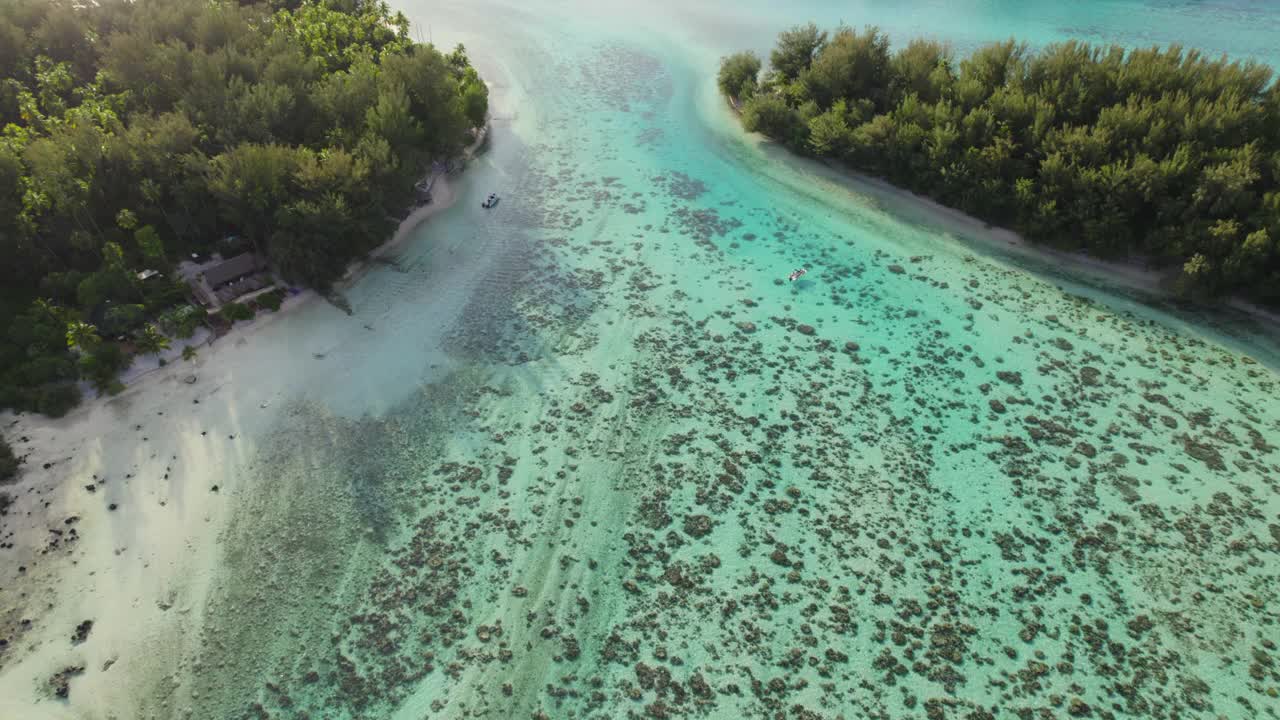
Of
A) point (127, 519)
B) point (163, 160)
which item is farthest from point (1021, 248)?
point (163, 160)

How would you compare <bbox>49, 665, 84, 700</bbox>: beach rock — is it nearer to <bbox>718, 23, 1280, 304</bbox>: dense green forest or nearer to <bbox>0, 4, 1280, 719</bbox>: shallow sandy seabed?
<bbox>0, 4, 1280, 719</bbox>: shallow sandy seabed

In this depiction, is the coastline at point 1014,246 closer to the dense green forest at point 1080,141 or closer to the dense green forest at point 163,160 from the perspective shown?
the dense green forest at point 1080,141

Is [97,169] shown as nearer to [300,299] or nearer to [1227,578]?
[300,299]

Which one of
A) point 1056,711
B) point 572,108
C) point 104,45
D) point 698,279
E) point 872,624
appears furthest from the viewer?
point 572,108

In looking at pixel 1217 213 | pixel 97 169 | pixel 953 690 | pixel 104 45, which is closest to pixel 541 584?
pixel 953 690

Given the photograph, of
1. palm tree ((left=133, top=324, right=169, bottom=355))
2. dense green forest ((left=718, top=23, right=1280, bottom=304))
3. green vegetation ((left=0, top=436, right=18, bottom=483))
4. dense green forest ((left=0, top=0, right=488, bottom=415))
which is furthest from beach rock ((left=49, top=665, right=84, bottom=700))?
dense green forest ((left=718, top=23, right=1280, bottom=304))

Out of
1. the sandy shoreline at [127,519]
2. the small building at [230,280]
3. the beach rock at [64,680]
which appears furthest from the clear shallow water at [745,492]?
the small building at [230,280]
